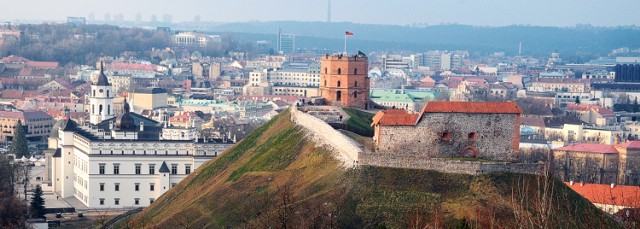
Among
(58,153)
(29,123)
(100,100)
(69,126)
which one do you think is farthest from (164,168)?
(29,123)

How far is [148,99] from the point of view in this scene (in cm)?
10044

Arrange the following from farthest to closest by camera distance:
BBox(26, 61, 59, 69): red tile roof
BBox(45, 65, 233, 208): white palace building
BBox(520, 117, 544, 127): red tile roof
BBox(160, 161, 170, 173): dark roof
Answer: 1. BBox(26, 61, 59, 69): red tile roof
2. BBox(520, 117, 544, 127): red tile roof
3. BBox(45, 65, 233, 208): white palace building
4. BBox(160, 161, 170, 173): dark roof

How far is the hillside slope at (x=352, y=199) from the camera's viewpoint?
1270 inches

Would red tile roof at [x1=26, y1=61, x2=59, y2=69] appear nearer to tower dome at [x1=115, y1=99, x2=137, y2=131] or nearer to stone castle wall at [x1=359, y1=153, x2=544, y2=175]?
tower dome at [x1=115, y1=99, x2=137, y2=131]

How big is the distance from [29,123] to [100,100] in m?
22.5

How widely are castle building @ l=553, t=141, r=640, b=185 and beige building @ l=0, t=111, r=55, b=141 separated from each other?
3550 cm

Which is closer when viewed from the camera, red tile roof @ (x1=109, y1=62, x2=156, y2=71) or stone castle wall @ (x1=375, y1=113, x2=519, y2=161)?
stone castle wall @ (x1=375, y1=113, x2=519, y2=161)

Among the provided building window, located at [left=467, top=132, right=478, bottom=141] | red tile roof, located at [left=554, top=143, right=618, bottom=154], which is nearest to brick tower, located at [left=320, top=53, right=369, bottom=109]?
building window, located at [left=467, top=132, right=478, bottom=141]

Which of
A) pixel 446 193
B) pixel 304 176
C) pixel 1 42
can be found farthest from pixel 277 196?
pixel 1 42

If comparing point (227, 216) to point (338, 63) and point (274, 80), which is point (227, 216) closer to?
point (338, 63)

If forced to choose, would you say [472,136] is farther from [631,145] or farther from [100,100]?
[631,145]

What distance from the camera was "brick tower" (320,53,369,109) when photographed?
52812 mm

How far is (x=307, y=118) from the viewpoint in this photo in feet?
150

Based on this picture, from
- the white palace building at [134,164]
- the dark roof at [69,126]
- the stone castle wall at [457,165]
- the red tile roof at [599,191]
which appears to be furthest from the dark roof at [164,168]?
the stone castle wall at [457,165]
